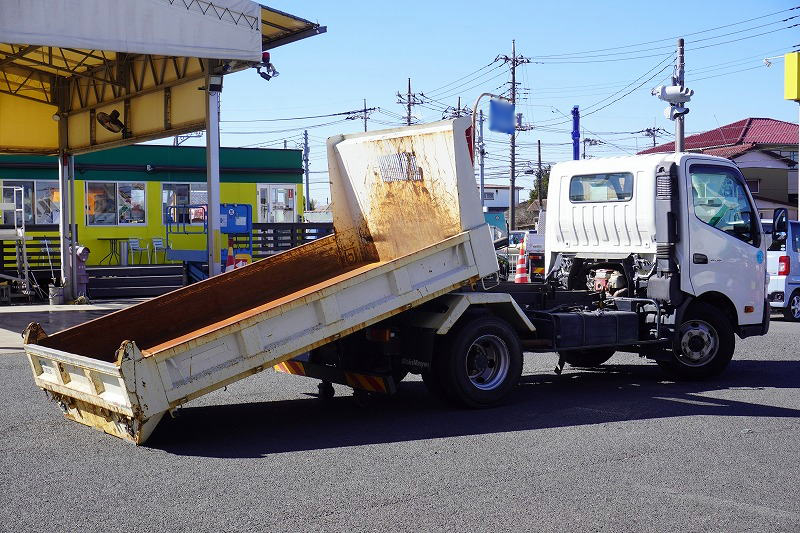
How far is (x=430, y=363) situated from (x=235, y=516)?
11.2 feet

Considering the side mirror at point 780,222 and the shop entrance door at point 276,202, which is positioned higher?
the shop entrance door at point 276,202

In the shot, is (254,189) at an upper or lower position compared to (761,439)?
upper

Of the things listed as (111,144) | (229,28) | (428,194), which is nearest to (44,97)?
(111,144)

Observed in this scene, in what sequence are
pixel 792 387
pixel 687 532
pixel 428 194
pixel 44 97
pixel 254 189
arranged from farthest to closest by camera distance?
pixel 254 189 → pixel 44 97 → pixel 792 387 → pixel 428 194 → pixel 687 532

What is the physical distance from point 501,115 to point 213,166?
789 centimetres

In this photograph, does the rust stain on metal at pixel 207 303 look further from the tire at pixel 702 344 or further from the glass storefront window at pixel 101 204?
the glass storefront window at pixel 101 204

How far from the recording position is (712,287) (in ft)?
35.5

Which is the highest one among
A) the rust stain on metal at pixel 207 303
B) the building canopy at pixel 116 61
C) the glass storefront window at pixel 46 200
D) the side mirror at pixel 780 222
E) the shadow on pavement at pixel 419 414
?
the building canopy at pixel 116 61

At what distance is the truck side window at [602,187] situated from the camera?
1097 centimetres

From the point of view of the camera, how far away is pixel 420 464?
7.00 metres

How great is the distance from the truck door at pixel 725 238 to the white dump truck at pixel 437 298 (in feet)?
0.07

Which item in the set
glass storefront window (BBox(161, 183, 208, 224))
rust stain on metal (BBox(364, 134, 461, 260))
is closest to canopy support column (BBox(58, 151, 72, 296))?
glass storefront window (BBox(161, 183, 208, 224))

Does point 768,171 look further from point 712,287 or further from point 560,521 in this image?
point 560,521

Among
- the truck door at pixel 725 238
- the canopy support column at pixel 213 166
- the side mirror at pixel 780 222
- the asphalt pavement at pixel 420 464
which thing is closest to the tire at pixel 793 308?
the side mirror at pixel 780 222
